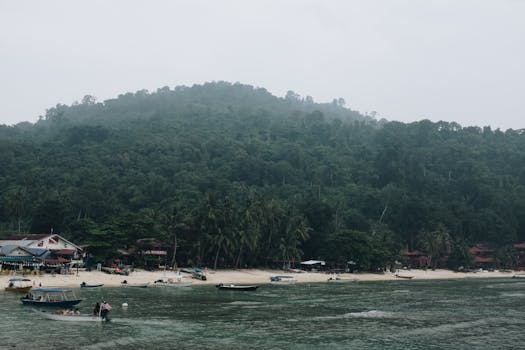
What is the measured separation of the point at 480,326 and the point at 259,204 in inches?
2493

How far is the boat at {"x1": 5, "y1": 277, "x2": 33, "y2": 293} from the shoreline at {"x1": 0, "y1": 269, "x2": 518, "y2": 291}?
1.11m

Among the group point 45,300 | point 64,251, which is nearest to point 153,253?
point 64,251

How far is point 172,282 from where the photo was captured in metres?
81.1

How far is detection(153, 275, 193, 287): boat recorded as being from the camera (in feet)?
260

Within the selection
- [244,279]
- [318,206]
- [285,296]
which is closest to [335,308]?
[285,296]

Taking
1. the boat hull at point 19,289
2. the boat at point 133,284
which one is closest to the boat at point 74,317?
the boat hull at point 19,289

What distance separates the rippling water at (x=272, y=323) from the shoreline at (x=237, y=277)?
6.29m

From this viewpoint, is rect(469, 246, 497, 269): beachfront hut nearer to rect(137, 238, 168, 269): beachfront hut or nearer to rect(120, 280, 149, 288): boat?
rect(137, 238, 168, 269): beachfront hut

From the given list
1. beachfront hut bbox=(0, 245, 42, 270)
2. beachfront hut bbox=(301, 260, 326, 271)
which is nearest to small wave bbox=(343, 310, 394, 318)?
beachfront hut bbox=(0, 245, 42, 270)

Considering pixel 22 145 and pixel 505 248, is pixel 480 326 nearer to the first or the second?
pixel 505 248

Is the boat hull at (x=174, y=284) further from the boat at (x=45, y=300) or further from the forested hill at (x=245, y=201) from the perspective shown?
the boat at (x=45, y=300)

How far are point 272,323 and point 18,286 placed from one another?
3516 cm

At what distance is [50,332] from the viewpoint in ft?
130

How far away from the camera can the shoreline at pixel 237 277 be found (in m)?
71.0
